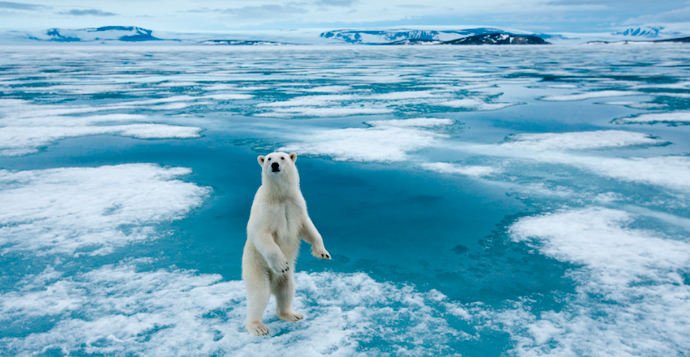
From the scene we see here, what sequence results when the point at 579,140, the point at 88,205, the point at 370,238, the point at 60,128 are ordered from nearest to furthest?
the point at 370,238, the point at 88,205, the point at 579,140, the point at 60,128

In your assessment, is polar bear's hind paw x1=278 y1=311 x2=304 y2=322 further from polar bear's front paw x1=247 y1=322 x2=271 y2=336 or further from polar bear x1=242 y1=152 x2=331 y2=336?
polar bear's front paw x1=247 y1=322 x2=271 y2=336

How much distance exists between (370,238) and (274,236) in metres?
1.53

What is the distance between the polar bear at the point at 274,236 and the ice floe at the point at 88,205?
1.70 meters

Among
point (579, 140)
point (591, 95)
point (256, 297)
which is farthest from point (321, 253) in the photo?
point (591, 95)

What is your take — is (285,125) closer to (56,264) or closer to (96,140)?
(96,140)

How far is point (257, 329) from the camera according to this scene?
2.49m

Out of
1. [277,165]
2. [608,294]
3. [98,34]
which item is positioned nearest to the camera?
[277,165]

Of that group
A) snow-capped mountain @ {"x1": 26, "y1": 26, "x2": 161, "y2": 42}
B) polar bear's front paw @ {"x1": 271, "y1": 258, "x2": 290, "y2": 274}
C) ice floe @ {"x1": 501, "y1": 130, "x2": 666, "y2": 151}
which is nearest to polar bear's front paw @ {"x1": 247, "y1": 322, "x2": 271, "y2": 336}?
polar bear's front paw @ {"x1": 271, "y1": 258, "x2": 290, "y2": 274}

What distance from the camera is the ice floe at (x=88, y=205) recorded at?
12.3 feet

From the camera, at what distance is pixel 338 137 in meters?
7.71

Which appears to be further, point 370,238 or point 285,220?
point 370,238

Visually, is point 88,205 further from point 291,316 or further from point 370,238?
point 291,316

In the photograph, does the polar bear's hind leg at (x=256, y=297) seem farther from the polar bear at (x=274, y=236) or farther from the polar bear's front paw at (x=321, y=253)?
the polar bear's front paw at (x=321, y=253)

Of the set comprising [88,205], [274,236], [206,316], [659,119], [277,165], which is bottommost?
[206,316]
